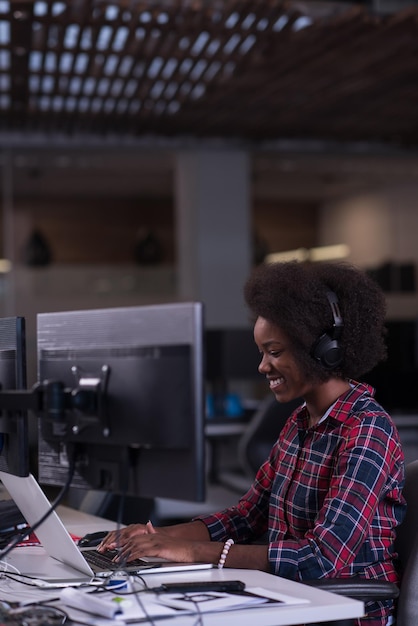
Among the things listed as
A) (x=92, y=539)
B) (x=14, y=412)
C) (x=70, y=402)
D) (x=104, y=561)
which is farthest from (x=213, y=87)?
(x=70, y=402)

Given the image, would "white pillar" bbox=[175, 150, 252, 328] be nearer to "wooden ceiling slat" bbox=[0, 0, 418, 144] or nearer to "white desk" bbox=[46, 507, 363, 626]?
"wooden ceiling slat" bbox=[0, 0, 418, 144]

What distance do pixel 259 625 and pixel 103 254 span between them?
9174mm

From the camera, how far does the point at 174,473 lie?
208 cm

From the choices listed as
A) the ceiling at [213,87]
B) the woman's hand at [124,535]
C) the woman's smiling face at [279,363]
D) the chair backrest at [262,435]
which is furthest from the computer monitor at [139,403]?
the ceiling at [213,87]

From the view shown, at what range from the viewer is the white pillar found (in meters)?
9.41

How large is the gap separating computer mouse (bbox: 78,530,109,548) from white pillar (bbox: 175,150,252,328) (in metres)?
6.44

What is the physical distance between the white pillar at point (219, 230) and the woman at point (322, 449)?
21.6ft

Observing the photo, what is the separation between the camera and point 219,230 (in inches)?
371

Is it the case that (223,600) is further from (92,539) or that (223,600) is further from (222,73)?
(222,73)

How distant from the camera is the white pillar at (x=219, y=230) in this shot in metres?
9.41

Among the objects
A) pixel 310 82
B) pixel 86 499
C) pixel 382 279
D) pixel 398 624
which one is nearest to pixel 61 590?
pixel 398 624

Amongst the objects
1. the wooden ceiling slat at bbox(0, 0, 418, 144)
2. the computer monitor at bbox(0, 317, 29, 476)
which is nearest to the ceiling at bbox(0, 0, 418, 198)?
the wooden ceiling slat at bbox(0, 0, 418, 144)

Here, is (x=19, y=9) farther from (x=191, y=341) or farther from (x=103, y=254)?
(x=103, y=254)

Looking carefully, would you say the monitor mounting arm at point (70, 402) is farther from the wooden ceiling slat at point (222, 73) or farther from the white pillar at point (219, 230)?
the white pillar at point (219, 230)
